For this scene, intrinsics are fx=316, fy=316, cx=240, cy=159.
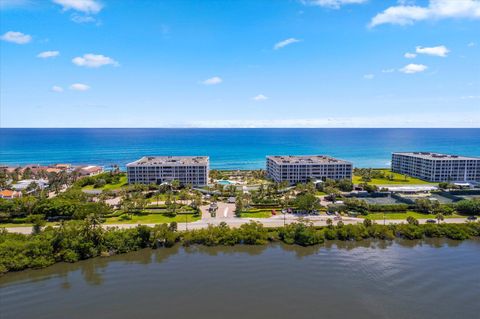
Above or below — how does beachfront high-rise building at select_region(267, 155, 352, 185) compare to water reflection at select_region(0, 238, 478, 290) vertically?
above

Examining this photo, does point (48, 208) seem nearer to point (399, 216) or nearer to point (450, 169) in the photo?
point (399, 216)

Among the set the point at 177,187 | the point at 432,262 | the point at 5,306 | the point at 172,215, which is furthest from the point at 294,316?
the point at 177,187

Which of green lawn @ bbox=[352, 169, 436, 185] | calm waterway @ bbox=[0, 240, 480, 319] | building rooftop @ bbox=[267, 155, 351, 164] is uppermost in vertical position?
building rooftop @ bbox=[267, 155, 351, 164]

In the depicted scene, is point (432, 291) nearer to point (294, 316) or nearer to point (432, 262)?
point (432, 262)

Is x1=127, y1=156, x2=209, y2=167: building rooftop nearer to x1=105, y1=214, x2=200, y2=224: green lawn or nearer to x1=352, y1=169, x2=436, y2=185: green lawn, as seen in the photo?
x1=105, y1=214, x2=200, y2=224: green lawn

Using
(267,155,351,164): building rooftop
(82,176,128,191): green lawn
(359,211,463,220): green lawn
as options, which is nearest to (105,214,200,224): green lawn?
(82,176,128,191): green lawn

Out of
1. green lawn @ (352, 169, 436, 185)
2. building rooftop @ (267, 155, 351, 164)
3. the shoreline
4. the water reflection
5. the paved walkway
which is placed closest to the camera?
the water reflection

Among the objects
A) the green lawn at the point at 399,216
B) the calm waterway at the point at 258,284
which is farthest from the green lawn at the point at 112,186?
the green lawn at the point at 399,216
